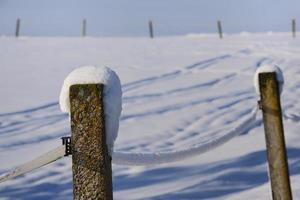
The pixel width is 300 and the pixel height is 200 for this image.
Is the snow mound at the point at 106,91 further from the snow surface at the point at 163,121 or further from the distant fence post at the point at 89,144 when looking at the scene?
the snow surface at the point at 163,121

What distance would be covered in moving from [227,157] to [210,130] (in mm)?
1196

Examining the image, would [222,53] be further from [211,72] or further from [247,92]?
[247,92]

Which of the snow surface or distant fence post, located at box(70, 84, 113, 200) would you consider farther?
the snow surface

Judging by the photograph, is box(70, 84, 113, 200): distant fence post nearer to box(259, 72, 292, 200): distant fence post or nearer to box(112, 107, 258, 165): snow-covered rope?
box(112, 107, 258, 165): snow-covered rope

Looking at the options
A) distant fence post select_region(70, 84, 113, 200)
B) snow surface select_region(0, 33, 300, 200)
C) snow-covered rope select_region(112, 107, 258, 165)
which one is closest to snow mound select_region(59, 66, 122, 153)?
distant fence post select_region(70, 84, 113, 200)

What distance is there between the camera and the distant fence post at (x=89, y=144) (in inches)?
55.7

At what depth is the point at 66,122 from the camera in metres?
5.83

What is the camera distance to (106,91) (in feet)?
4.76

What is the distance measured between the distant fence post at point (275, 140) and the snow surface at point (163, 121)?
1.24 feet

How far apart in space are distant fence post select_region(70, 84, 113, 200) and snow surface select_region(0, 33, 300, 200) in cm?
149

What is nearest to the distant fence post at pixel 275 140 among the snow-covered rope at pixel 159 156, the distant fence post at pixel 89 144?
the snow-covered rope at pixel 159 156

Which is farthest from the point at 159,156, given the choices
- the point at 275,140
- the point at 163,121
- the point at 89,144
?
the point at 163,121

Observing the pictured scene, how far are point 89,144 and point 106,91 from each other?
7.8 inches

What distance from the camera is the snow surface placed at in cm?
372
